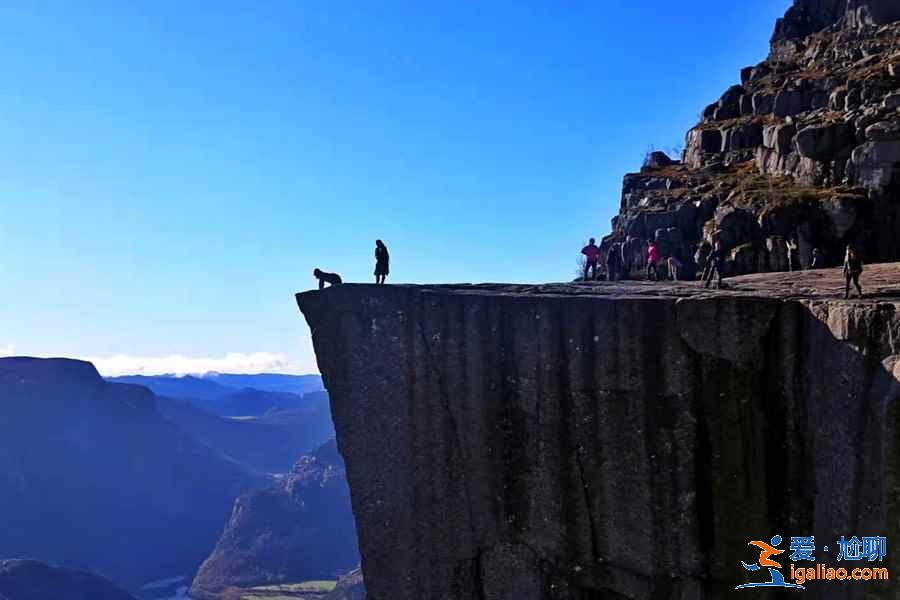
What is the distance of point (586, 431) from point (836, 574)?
632 centimetres

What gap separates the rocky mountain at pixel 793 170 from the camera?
41.3 m

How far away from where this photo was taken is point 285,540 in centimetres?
18238

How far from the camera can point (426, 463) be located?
1902cm

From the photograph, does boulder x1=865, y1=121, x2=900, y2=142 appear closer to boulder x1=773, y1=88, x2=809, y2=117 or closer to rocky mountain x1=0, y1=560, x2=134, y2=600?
boulder x1=773, y1=88, x2=809, y2=117

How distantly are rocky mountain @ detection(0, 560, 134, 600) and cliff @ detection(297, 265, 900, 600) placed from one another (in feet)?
442

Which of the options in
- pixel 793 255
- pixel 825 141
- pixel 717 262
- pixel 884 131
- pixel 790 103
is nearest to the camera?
pixel 717 262

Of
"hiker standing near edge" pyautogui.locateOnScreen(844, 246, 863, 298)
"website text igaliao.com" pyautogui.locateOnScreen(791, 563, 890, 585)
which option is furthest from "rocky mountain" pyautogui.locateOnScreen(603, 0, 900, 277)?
"website text igaliao.com" pyautogui.locateOnScreen(791, 563, 890, 585)

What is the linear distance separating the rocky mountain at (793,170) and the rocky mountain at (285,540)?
135 metres

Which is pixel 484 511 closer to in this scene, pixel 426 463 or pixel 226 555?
pixel 426 463

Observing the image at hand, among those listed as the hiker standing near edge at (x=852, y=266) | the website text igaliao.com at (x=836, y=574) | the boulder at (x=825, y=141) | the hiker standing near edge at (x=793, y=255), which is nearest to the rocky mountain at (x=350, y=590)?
the hiker standing near edge at (x=793, y=255)

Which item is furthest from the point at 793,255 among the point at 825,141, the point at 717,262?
the point at 717,262

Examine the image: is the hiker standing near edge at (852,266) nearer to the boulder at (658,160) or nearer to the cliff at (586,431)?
the cliff at (586,431)

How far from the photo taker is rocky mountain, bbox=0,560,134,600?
12353 centimetres

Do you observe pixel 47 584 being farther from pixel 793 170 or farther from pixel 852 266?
pixel 852 266
